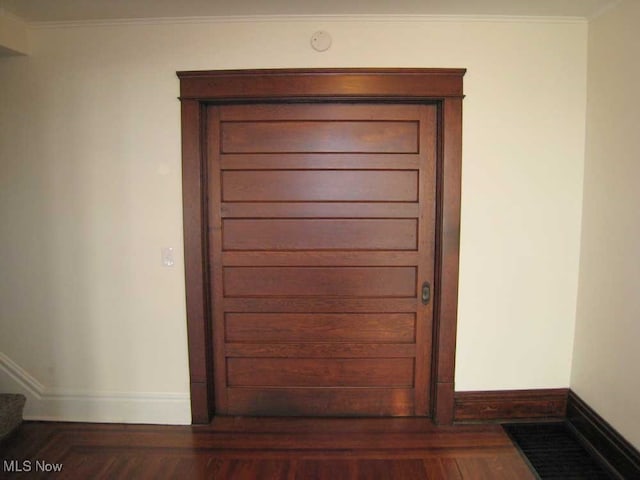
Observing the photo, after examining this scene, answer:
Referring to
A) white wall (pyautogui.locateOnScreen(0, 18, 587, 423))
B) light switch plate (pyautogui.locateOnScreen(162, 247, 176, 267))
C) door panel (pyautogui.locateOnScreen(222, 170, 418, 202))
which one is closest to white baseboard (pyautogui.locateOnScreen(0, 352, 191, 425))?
white wall (pyautogui.locateOnScreen(0, 18, 587, 423))

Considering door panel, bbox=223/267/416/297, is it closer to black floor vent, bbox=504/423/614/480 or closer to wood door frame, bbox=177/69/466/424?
wood door frame, bbox=177/69/466/424

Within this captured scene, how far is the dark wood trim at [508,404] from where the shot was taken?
2.15m

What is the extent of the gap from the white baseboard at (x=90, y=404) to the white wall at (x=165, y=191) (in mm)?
13

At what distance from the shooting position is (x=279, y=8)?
1.88 meters

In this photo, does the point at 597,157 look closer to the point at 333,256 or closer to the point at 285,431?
the point at 333,256

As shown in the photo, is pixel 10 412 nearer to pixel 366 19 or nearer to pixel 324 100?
pixel 324 100

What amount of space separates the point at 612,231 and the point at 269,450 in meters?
2.19

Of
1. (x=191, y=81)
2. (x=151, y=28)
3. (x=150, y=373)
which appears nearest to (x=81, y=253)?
(x=150, y=373)

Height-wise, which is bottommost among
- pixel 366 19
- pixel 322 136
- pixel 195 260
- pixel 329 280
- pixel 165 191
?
pixel 329 280

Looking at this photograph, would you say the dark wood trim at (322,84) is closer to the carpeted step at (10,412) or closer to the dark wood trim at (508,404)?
the dark wood trim at (508,404)

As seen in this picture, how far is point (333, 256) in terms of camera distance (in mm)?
2129

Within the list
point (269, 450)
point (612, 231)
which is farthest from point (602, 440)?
point (269, 450)

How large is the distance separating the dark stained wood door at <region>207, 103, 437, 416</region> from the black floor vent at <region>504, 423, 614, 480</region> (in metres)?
0.57

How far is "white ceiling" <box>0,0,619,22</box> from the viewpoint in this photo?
1816mm
